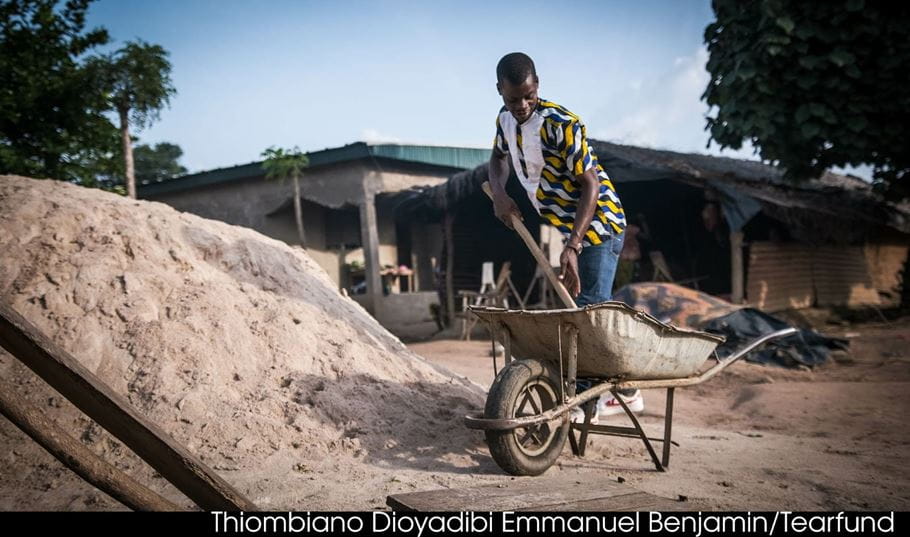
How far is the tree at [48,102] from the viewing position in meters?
7.30

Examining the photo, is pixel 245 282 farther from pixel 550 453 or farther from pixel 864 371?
pixel 864 371

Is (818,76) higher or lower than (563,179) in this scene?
higher

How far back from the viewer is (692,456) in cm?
327

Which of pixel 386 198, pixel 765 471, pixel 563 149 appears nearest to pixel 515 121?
pixel 563 149

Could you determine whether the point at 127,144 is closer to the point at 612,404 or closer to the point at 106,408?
the point at 612,404

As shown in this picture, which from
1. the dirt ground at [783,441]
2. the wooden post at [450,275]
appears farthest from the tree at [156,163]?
the dirt ground at [783,441]

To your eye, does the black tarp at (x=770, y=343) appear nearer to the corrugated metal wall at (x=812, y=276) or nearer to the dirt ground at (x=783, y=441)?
the dirt ground at (x=783, y=441)

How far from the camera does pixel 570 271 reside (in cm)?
291

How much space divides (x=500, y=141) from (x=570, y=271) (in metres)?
0.86

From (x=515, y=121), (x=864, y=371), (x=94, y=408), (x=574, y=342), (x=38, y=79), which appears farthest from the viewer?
(x=38, y=79)

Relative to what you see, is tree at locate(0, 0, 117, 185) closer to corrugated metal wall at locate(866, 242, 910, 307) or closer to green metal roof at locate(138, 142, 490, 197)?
green metal roof at locate(138, 142, 490, 197)

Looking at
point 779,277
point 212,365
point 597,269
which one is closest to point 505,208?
point 597,269

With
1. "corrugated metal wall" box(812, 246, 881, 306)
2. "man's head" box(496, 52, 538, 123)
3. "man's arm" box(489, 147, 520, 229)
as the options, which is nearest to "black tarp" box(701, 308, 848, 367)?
"man's arm" box(489, 147, 520, 229)

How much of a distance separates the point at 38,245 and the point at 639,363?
10.3 feet
